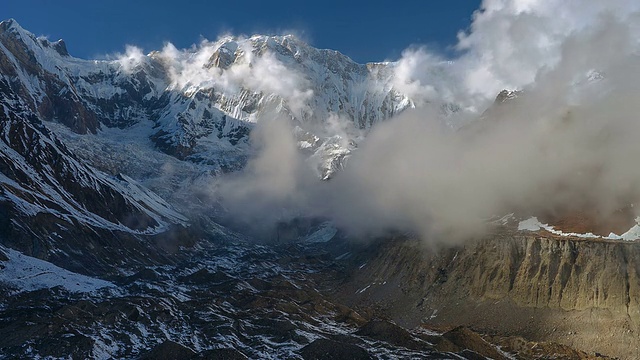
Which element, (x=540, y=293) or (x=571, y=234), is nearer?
(x=540, y=293)

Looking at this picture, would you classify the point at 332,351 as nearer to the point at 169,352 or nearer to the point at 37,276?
the point at 169,352

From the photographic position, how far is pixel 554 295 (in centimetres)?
16325

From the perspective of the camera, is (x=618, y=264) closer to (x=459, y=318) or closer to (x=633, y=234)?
(x=633, y=234)

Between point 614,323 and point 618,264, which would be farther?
point 618,264

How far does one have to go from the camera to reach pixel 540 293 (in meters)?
167

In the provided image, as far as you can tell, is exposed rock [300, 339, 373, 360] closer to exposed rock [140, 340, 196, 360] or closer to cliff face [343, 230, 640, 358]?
exposed rock [140, 340, 196, 360]

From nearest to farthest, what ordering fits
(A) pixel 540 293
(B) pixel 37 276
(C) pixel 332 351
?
(C) pixel 332 351
(A) pixel 540 293
(B) pixel 37 276

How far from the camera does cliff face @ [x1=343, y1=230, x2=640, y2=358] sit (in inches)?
5787

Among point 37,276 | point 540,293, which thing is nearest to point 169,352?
point 37,276

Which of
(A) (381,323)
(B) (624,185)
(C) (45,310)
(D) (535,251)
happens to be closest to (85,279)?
(C) (45,310)

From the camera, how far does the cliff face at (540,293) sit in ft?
482

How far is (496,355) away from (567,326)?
2141cm

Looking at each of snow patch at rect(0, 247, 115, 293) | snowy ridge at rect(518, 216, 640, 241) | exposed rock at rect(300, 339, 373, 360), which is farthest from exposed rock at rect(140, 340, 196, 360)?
snowy ridge at rect(518, 216, 640, 241)

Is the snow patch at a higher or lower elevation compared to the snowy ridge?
lower
